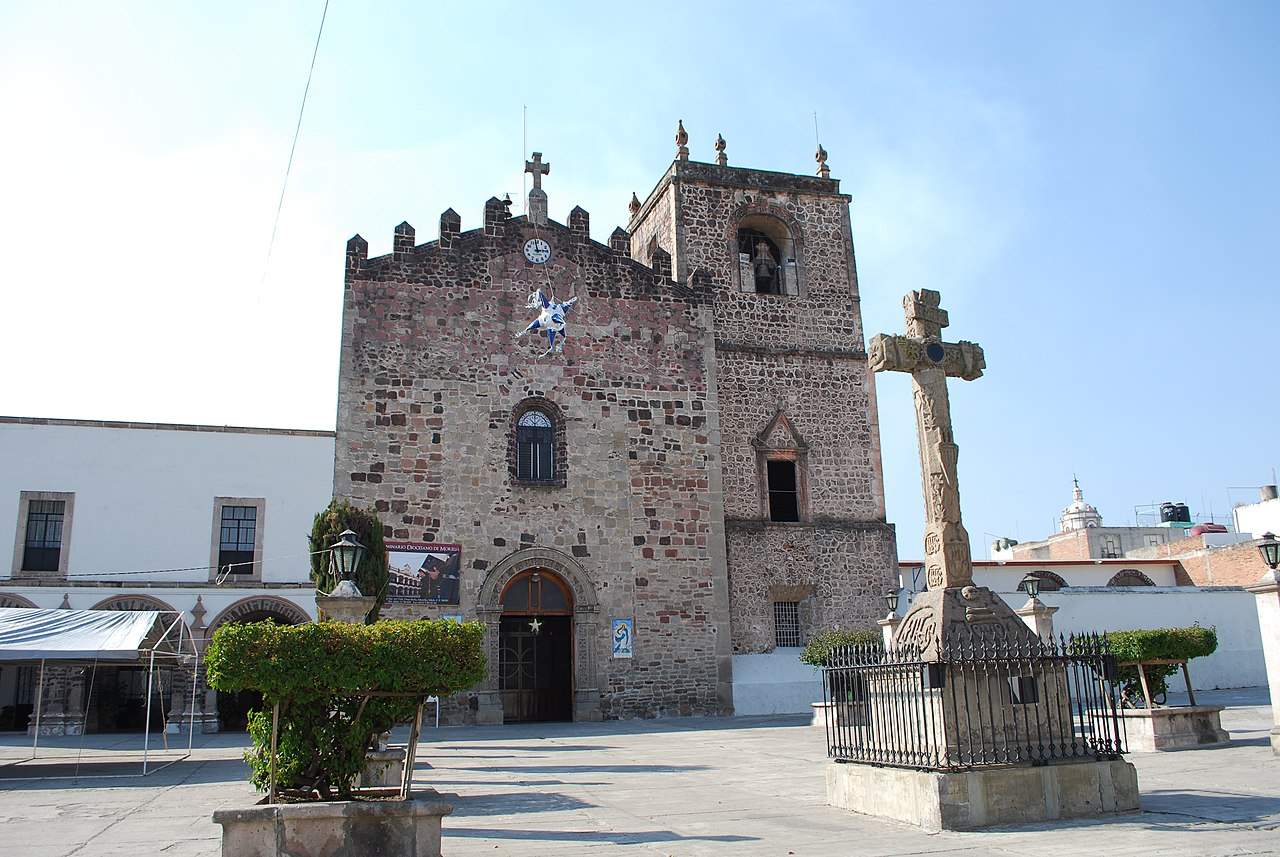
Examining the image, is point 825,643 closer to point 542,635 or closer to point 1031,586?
point 1031,586

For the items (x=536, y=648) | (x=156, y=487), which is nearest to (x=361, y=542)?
(x=536, y=648)

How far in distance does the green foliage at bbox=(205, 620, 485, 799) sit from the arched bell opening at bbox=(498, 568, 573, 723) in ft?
46.8

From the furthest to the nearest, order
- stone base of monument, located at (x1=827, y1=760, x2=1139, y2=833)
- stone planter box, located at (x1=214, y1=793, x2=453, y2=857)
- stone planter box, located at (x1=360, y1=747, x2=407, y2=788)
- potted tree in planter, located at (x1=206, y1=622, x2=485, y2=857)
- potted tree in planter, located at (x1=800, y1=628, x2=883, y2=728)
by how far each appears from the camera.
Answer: potted tree in planter, located at (x1=800, y1=628, x2=883, y2=728) → stone planter box, located at (x1=360, y1=747, x2=407, y2=788) → stone base of monument, located at (x1=827, y1=760, x2=1139, y2=833) → potted tree in planter, located at (x1=206, y1=622, x2=485, y2=857) → stone planter box, located at (x1=214, y1=793, x2=453, y2=857)

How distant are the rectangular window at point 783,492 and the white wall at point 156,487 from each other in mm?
10290

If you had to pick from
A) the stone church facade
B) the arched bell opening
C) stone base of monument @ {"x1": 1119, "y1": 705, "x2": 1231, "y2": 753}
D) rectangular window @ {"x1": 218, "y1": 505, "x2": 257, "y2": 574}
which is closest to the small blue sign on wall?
the stone church facade

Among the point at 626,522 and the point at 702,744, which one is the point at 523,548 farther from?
the point at 702,744

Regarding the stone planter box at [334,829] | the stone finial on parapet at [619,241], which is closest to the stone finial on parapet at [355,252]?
the stone finial on parapet at [619,241]

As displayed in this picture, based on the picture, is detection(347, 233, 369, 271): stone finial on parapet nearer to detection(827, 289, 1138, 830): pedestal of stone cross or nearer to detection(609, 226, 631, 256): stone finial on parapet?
detection(609, 226, 631, 256): stone finial on parapet

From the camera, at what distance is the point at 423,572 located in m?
20.9

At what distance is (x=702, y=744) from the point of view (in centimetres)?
1564

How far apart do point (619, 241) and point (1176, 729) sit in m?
15.5

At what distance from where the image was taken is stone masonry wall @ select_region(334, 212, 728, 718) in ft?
70.4

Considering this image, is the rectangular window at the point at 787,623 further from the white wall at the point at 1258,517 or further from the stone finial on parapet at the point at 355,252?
the white wall at the point at 1258,517

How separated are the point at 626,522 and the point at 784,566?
4036 millimetres
